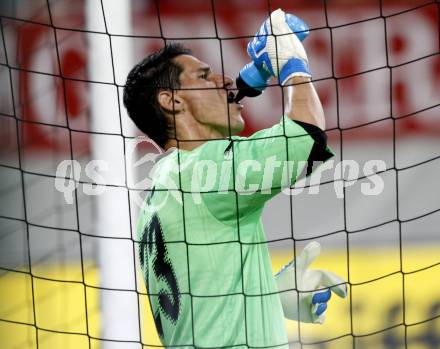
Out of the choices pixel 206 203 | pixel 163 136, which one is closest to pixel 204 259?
pixel 206 203

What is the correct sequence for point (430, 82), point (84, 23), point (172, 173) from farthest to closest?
point (430, 82) < point (84, 23) < point (172, 173)

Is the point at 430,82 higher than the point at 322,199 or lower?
higher

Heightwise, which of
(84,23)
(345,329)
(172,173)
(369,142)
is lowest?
(345,329)

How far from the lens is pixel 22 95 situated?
308 centimetres

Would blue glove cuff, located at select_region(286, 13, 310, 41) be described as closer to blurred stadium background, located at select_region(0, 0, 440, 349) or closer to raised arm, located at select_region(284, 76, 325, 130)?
raised arm, located at select_region(284, 76, 325, 130)

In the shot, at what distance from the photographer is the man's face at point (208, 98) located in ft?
6.11

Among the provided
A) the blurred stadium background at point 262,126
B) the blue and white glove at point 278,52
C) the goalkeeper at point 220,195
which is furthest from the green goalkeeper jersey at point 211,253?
the blurred stadium background at point 262,126

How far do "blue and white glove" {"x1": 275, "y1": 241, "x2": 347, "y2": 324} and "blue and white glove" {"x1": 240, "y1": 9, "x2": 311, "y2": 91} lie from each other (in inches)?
12.6

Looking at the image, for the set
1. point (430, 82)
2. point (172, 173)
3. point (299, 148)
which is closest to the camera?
point (299, 148)

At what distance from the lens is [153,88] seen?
192cm

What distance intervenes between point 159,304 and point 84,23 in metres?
1.24

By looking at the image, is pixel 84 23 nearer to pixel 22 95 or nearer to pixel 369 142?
pixel 22 95

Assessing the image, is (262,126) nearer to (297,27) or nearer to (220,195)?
(297,27)

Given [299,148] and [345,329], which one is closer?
[299,148]
